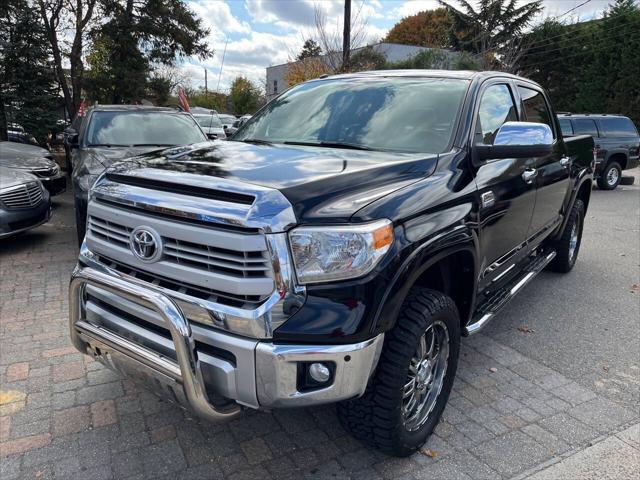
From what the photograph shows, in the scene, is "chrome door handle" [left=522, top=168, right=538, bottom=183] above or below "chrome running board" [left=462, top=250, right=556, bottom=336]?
above

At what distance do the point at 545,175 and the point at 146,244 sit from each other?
330 centimetres

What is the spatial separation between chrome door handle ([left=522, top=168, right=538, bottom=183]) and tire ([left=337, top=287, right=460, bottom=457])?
1488 millimetres

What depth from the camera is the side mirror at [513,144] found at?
2982 mm

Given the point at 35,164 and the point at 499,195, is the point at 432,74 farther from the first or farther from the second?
the point at 35,164

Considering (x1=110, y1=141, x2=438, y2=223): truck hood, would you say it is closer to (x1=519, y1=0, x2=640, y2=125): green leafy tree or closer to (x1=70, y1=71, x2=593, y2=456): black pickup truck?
(x1=70, y1=71, x2=593, y2=456): black pickup truck

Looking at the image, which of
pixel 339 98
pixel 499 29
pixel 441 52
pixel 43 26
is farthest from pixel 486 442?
pixel 499 29

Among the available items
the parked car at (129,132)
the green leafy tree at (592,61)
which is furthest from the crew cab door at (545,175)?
the green leafy tree at (592,61)

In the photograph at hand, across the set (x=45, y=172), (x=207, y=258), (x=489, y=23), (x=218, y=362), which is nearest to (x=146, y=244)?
A: (x=207, y=258)

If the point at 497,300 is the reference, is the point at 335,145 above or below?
above

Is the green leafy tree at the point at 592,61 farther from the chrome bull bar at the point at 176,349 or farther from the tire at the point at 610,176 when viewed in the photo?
the chrome bull bar at the point at 176,349

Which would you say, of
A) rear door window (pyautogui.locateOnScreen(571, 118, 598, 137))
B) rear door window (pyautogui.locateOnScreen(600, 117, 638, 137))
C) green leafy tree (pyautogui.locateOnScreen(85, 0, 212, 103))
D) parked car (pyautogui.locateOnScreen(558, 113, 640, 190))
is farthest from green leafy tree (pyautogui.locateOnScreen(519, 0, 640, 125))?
green leafy tree (pyautogui.locateOnScreen(85, 0, 212, 103))

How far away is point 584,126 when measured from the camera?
12.9 meters

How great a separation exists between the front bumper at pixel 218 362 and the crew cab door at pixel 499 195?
4.39 feet

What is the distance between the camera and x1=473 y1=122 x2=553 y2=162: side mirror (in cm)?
298
